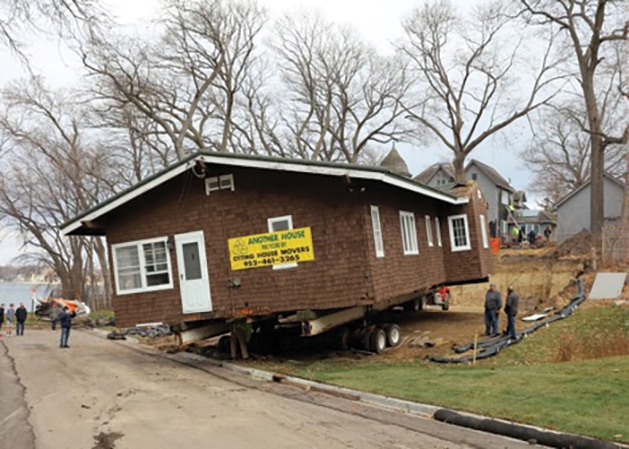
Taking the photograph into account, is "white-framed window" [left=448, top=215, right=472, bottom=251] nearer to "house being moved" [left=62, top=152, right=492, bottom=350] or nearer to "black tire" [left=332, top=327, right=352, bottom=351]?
"house being moved" [left=62, top=152, right=492, bottom=350]

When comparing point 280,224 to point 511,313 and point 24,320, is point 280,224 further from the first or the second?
point 24,320

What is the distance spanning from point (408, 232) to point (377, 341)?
13.5 ft

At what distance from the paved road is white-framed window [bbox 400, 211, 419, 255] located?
7834 mm

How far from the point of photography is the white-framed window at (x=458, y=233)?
27594mm

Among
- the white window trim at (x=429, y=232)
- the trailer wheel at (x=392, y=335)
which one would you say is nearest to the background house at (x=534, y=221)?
the white window trim at (x=429, y=232)

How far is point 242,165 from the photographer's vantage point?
60.7ft

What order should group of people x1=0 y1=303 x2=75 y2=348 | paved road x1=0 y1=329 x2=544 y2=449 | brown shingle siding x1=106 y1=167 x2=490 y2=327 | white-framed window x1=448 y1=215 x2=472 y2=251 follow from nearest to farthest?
paved road x1=0 y1=329 x2=544 y2=449 < brown shingle siding x1=106 y1=167 x2=490 y2=327 < group of people x1=0 y1=303 x2=75 y2=348 < white-framed window x1=448 y1=215 x2=472 y2=251

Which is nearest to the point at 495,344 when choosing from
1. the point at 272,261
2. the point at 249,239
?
the point at 272,261

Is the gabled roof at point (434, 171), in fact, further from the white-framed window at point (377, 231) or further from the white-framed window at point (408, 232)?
the white-framed window at point (377, 231)

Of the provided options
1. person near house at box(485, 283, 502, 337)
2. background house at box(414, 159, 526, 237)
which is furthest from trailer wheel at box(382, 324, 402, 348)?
background house at box(414, 159, 526, 237)

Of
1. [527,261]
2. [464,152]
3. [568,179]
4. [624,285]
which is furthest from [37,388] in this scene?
[568,179]

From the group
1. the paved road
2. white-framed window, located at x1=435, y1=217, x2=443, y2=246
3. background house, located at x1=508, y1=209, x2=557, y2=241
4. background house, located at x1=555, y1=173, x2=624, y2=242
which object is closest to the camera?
the paved road

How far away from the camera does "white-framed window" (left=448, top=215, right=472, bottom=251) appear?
27594mm

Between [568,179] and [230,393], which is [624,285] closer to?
[230,393]
